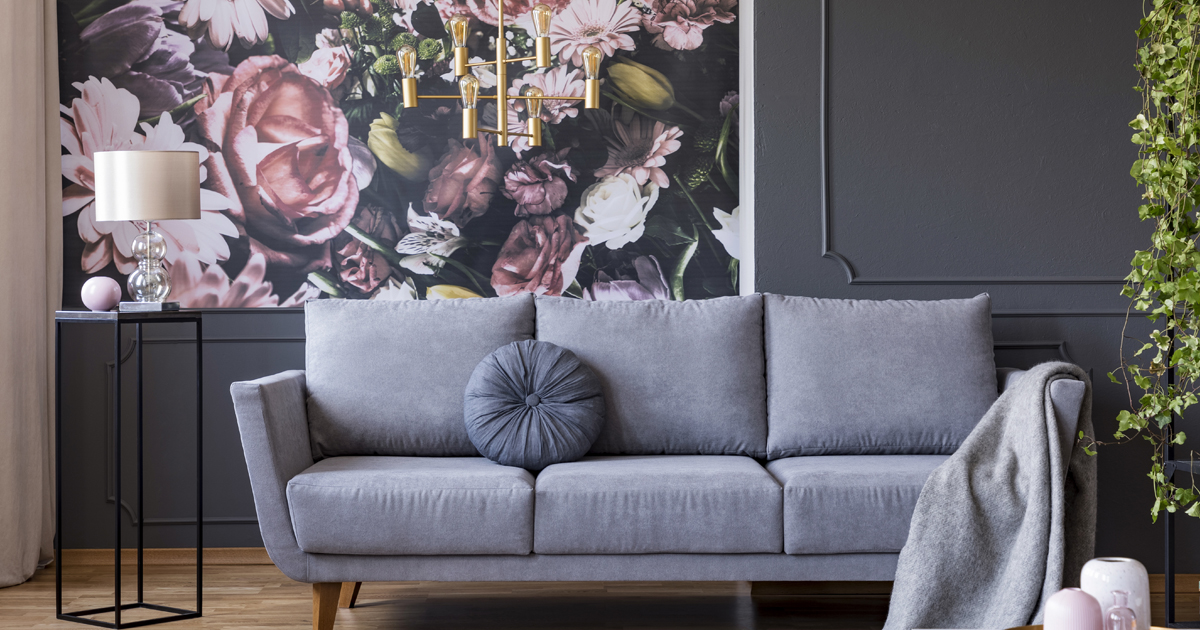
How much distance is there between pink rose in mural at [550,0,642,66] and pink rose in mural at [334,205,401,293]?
85 centimetres

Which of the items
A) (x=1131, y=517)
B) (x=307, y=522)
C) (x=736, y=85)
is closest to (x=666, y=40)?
(x=736, y=85)

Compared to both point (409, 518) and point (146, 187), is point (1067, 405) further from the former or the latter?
point (146, 187)

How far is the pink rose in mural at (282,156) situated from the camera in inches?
127

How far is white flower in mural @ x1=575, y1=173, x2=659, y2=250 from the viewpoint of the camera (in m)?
3.27

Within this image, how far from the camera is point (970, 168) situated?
10.2 ft

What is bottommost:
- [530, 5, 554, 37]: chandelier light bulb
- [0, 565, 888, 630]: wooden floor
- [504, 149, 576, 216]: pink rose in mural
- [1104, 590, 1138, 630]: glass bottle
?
[0, 565, 888, 630]: wooden floor

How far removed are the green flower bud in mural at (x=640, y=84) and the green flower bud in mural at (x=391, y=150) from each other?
729mm

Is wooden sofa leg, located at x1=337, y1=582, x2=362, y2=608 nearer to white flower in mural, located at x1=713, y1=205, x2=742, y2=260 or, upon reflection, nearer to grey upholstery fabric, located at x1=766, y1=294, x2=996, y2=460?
grey upholstery fabric, located at x1=766, y1=294, x2=996, y2=460

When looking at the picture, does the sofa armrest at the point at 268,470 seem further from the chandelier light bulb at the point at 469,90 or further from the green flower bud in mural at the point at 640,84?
the green flower bud in mural at the point at 640,84

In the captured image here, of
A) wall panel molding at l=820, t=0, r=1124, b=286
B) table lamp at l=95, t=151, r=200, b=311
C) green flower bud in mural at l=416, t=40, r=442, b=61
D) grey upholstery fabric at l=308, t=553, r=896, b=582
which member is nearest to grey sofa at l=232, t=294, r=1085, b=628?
grey upholstery fabric at l=308, t=553, r=896, b=582

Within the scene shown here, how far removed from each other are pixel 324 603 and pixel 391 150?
1.59 metres

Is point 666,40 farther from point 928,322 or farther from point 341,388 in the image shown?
point 341,388

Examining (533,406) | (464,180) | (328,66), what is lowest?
(533,406)

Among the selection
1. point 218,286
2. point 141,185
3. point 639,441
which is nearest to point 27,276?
point 218,286
